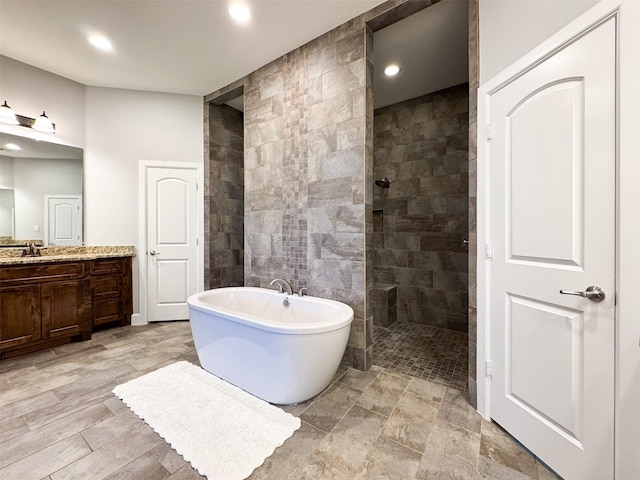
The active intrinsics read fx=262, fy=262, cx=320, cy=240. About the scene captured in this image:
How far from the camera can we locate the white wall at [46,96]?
8.88 feet

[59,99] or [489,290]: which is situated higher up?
[59,99]

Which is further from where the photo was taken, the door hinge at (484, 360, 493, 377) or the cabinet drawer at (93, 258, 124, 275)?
the cabinet drawer at (93, 258, 124, 275)

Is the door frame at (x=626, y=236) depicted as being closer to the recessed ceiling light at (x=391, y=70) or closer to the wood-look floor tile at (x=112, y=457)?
the recessed ceiling light at (x=391, y=70)

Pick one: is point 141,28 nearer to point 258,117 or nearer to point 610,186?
point 258,117

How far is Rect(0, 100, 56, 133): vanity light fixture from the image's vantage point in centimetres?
261

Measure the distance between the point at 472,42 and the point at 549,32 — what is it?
0.50 meters

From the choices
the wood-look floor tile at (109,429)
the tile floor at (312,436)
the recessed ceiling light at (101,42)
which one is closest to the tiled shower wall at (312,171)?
the tile floor at (312,436)

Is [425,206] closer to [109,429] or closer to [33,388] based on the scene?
[109,429]

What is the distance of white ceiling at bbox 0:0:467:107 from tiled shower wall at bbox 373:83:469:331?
1.35 ft

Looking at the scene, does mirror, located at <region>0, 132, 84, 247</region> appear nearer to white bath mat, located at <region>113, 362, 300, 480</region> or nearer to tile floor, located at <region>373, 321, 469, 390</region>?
white bath mat, located at <region>113, 362, 300, 480</region>

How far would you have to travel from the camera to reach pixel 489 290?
160 cm

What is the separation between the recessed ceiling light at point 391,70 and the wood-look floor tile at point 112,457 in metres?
3.61

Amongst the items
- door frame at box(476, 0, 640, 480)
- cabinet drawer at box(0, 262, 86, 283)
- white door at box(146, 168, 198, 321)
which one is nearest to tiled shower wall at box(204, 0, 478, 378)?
door frame at box(476, 0, 640, 480)

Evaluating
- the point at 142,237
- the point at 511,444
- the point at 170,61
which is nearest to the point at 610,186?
the point at 511,444
